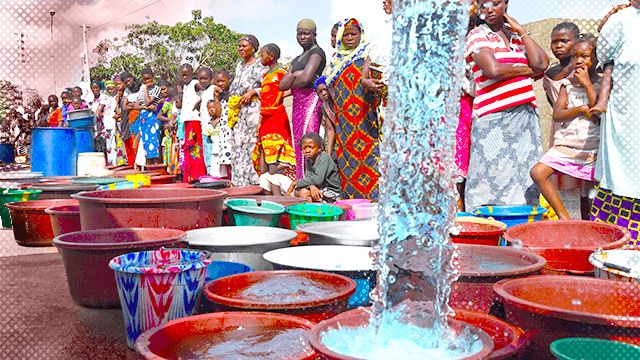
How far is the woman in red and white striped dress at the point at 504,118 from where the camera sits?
376cm

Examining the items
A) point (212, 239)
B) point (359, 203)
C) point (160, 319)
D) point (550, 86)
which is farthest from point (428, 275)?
point (550, 86)

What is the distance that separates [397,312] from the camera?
1.91m

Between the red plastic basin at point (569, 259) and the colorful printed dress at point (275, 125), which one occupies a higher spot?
the colorful printed dress at point (275, 125)

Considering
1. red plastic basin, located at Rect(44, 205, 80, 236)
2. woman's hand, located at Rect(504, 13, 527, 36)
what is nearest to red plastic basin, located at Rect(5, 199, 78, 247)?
red plastic basin, located at Rect(44, 205, 80, 236)

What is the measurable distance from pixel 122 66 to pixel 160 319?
26493mm

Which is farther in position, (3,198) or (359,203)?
(3,198)

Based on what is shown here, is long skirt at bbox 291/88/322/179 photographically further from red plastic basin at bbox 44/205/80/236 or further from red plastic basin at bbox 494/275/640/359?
red plastic basin at bbox 494/275/640/359

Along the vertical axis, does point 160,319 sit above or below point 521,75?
below

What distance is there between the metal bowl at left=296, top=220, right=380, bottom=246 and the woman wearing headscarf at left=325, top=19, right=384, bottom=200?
1632 mm

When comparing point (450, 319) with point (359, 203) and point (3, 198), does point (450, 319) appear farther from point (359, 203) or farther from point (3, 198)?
point (3, 198)

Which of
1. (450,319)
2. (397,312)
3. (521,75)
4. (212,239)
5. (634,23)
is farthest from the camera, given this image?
(521,75)

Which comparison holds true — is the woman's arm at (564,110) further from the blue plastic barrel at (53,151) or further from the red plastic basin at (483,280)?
the blue plastic barrel at (53,151)

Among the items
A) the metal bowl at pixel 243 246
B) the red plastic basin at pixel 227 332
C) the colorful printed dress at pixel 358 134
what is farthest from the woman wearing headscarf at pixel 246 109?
the red plastic basin at pixel 227 332

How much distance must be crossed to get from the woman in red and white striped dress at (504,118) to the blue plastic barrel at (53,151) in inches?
238
